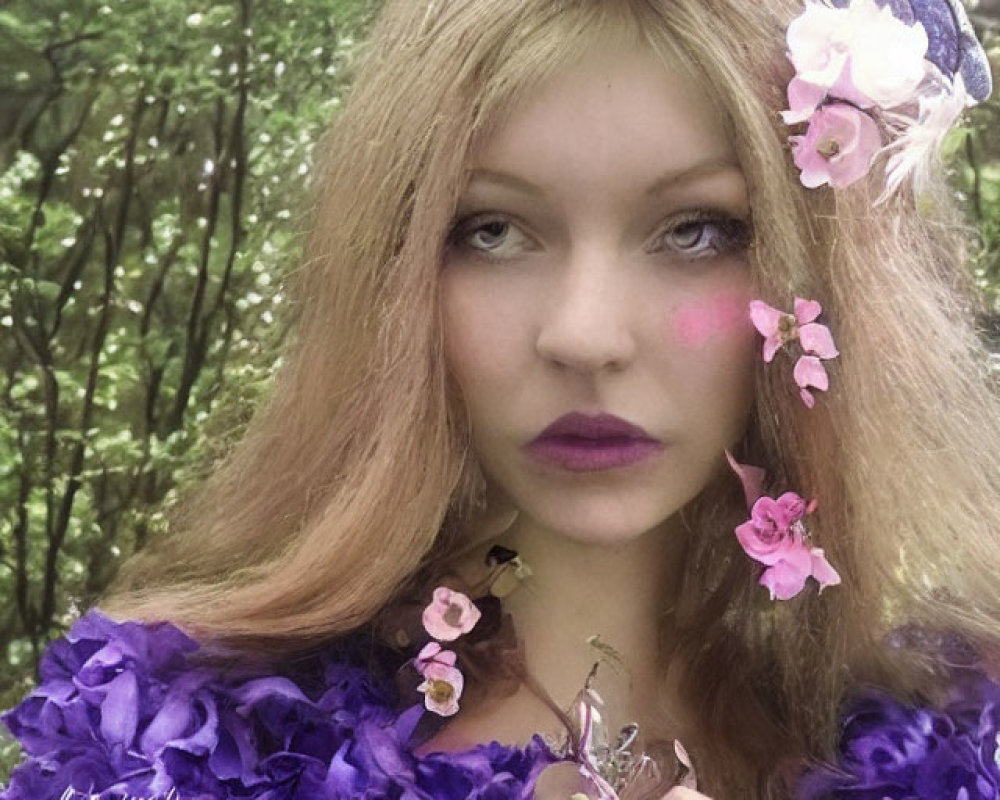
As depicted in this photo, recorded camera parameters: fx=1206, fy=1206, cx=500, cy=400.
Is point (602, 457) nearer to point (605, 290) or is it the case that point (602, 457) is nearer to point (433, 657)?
point (605, 290)

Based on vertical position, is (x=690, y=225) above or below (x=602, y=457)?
above

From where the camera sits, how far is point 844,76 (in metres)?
1.00

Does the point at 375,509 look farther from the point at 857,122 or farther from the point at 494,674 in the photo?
the point at 857,122

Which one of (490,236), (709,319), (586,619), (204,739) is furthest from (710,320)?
(204,739)

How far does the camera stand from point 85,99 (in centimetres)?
183

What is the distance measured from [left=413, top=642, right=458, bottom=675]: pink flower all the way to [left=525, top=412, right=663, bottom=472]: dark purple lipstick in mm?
216

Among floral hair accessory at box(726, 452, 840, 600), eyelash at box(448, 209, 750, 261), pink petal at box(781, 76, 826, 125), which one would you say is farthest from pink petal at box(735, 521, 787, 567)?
pink petal at box(781, 76, 826, 125)

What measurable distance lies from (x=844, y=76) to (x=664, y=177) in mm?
176

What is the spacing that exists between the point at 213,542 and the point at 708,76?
653 millimetres

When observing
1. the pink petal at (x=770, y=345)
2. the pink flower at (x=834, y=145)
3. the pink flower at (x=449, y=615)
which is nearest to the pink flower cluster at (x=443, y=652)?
the pink flower at (x=449, y=615)

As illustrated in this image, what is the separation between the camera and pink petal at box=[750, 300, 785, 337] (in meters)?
1.01

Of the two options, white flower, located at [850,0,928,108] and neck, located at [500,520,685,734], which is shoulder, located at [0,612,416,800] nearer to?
neck, located at [500,520,685,734]

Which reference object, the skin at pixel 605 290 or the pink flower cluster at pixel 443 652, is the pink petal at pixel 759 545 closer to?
the skin at pixel 605 290

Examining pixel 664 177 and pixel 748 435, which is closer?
pixel 664 177
